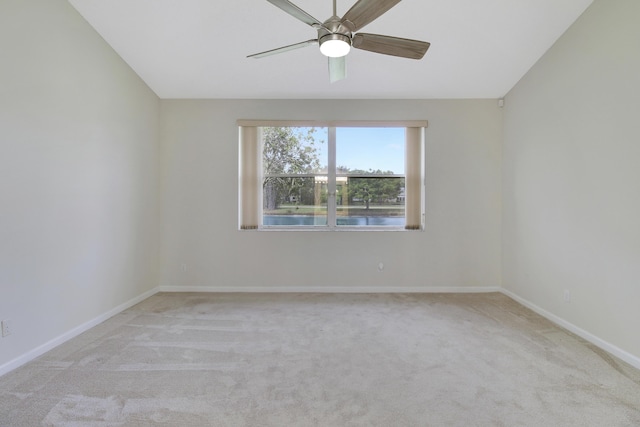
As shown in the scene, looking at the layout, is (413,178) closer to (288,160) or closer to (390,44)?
(288,160)

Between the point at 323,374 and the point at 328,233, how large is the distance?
2.07 m

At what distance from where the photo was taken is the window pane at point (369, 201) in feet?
13.0

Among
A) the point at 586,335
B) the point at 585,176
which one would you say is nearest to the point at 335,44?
the point at 585,176

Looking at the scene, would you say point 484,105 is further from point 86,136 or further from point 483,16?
point 86,136

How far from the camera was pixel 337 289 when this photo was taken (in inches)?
150

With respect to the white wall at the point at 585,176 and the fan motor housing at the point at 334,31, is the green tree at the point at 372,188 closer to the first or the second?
the white wall at the point at 585,176

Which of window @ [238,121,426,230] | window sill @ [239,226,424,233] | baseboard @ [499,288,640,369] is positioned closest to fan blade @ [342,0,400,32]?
window @ [238,121,426,230]

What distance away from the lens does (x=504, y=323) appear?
2820 mm

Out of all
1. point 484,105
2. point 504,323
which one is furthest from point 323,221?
point 484,105

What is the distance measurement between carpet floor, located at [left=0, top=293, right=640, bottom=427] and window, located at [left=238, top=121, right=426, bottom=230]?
1.36 metres

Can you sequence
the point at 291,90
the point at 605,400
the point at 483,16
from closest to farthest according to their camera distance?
the point at 605,400
the point at 483,16
the point at 291,90

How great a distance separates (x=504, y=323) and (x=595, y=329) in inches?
25.8

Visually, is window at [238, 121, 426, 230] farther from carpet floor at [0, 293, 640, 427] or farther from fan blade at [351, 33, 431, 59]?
fan blade at [351, 33, 431, 59]

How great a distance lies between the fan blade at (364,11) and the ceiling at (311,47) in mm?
859
